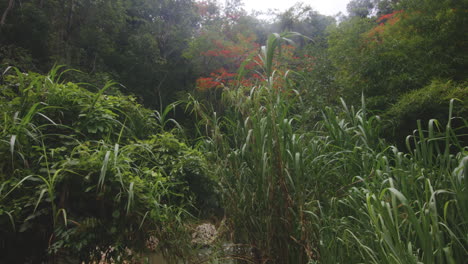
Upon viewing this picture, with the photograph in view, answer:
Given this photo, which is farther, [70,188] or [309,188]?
[309,188]

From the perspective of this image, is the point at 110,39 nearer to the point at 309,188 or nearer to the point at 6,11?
the point at 6,11

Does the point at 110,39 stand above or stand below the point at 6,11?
below

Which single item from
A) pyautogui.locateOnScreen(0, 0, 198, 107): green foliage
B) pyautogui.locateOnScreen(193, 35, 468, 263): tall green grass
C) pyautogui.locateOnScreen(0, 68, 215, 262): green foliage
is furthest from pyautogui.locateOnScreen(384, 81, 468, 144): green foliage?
pyautogui.locateOnScreen(0, 0, 198, 107): green foliage

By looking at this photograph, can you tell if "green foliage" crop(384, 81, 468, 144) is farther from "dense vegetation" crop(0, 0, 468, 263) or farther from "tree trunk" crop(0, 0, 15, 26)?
"tree trunk" crop(0, 0, 15, 26)

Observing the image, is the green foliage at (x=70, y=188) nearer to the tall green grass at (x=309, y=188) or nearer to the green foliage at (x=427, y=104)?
the tall green grass at (x=309, y=188)

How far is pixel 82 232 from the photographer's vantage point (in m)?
1.32

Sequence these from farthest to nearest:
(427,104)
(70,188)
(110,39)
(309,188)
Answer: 1. (110,39)
2. (427,104)
3. (309,188)
4. (70,188)

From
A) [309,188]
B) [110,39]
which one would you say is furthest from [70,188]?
[110,39]

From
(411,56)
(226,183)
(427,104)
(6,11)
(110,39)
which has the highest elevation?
(6,11)

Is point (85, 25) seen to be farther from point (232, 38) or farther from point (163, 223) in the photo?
point (163, 223)

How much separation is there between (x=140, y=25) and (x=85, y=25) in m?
1.98

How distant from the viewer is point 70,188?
55.5 inches

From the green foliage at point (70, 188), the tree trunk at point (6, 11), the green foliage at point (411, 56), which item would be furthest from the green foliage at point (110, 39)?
the green foliage at point (70, 188)

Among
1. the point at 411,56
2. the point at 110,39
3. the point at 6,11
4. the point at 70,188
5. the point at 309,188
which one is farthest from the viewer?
the point at 110,39
